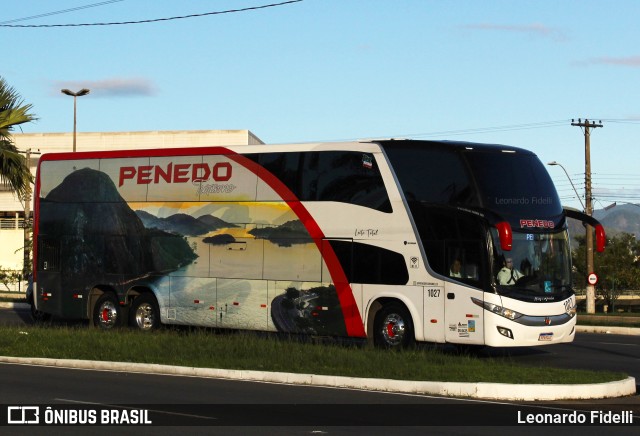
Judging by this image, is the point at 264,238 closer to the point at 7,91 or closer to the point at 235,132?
the point at 7,91

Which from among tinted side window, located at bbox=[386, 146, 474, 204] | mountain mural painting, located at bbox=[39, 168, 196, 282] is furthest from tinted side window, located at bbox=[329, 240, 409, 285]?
mountain mural painting, located at bbox=[39, 168, 196, 282]

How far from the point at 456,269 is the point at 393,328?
1.92m

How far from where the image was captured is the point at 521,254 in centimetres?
2108

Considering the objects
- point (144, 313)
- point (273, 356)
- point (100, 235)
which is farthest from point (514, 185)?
point (100, 235)

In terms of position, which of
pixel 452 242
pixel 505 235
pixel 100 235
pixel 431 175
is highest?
pixel 431 175

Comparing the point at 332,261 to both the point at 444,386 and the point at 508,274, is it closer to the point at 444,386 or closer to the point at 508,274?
the point at 508,274

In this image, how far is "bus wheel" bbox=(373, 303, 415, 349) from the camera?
22.0 meters

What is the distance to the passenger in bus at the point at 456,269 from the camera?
21.3 metres

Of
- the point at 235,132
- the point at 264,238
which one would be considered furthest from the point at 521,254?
the point at 235,132

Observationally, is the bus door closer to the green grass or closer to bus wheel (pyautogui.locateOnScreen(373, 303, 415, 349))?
the green grass

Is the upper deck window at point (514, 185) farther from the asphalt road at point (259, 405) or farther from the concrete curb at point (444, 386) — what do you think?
the concrete curb at point (444, 386)

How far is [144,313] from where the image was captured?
87.0 feet

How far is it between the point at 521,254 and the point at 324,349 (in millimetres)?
4347

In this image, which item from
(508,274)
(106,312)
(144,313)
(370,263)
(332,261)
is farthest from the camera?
(106,312)
